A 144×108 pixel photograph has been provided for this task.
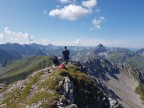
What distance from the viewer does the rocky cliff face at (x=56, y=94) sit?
50784 mm

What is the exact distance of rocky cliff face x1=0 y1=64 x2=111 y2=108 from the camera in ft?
167

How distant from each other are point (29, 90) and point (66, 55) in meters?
18.1

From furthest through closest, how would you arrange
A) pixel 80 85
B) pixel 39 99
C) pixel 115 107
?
pixel 115 107 → pixel 80 85 → pixel 39 99

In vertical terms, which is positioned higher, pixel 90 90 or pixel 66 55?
pixel 66 55

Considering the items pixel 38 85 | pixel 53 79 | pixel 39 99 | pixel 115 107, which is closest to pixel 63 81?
pixel 53 79

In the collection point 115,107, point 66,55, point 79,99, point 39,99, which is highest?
point 66,55

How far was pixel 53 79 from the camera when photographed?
61.4 metres

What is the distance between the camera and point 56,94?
178ft

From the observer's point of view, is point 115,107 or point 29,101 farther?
point 115,107

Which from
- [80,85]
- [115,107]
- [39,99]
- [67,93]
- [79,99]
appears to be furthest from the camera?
→ [115,107]

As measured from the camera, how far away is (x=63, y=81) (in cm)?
6169

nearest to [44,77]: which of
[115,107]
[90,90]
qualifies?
[90,90]

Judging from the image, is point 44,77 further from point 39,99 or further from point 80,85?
point 39,99

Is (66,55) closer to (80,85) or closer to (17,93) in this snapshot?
(80,85)
